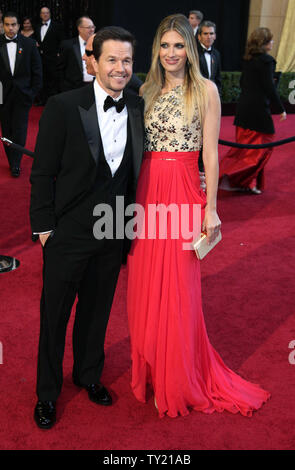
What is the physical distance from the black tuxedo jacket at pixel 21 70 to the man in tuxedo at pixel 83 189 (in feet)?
15.3

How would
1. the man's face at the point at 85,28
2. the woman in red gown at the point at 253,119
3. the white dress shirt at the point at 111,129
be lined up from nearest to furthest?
the white dress shirt at the point at 111,129, the woman in red gown at the point at 253,119, the man's face at the point at 85,28

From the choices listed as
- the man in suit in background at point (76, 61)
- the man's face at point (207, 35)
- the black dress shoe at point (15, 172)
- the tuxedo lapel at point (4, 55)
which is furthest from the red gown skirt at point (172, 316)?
the man's face at point (207, 35)

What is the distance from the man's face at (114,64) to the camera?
2.33 metres

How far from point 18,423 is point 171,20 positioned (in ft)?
6.33

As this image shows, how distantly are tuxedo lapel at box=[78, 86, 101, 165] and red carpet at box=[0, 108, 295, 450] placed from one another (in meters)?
1.24

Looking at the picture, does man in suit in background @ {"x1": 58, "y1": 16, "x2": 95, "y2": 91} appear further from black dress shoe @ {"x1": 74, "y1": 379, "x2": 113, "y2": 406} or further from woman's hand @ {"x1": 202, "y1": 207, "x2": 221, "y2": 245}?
black dress shoe @ {"x1": 74, "y1": 379, "x2": 113, "y2": 406}

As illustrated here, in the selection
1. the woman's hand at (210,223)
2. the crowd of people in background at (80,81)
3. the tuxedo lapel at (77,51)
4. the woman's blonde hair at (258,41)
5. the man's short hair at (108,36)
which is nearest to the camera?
the man's short hair at (108,36)

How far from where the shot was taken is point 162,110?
2646mm

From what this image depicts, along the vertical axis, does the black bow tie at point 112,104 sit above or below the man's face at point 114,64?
below

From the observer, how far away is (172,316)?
2793 millimetres

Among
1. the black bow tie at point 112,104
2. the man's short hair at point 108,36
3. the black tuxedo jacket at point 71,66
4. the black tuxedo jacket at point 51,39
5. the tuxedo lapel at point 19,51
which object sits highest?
the man's short hair at point 108,36

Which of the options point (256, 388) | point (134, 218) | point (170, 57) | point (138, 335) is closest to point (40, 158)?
point (134, 218)

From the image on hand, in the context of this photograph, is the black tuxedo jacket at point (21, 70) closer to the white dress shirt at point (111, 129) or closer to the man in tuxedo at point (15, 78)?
the man in tuxedo at point (15, 78)

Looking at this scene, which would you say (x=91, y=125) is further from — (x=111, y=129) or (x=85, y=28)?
(x=85, y=28)
